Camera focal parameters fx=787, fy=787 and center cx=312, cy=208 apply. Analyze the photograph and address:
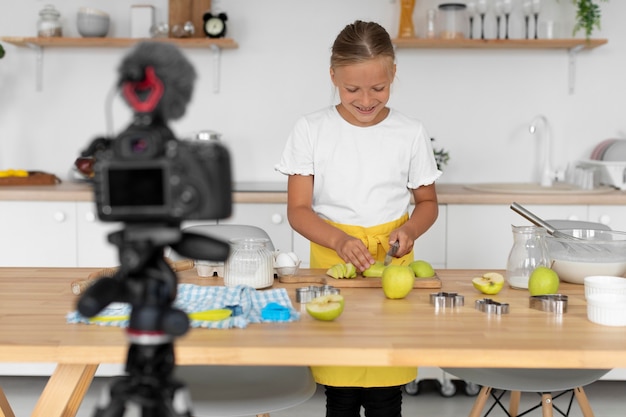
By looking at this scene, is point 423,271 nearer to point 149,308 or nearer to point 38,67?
point 149,308

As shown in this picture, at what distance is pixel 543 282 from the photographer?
66.7 inches

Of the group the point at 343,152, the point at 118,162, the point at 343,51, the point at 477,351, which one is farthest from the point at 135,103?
the point at 343,152

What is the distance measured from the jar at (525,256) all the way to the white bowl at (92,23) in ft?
8.30

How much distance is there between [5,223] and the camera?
3.36 m

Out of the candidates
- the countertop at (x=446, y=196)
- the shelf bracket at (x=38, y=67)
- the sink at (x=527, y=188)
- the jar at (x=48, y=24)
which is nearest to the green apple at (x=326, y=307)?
the countertop at (x=446, y=196)

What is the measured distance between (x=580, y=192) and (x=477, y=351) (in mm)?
2180

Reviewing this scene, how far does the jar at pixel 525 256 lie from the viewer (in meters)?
1.81

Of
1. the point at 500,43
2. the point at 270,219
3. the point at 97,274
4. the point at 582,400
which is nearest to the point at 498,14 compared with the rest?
the point at 500,43

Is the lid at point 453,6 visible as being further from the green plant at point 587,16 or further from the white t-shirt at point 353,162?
the white t-shirt at point 353,162

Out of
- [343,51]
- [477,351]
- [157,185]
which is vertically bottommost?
[477,351]

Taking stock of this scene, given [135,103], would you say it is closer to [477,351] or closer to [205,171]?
[205,171]

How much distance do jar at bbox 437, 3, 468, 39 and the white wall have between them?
0.17m

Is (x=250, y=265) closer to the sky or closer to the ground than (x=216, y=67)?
closer to the ground

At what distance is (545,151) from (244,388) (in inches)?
98.7
